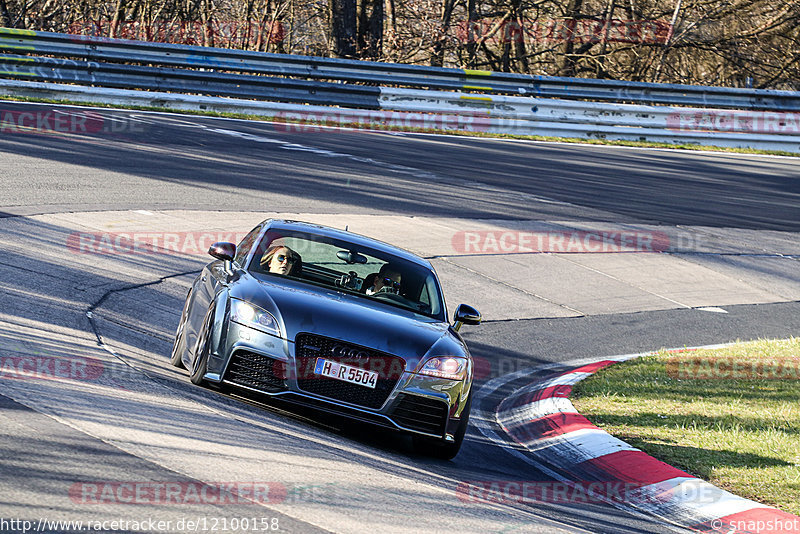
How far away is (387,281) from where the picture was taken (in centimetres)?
804

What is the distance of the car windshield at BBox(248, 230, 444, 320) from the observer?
7.86m

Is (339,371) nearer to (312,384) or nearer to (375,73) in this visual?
(312,384)

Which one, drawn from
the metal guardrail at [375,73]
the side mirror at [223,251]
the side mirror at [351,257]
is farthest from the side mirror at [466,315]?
the metal guardrail at [375,73]

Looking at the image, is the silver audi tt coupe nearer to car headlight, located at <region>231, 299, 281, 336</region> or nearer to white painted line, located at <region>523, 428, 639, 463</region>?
car headlight, located at <region>231, 299, 281, 336</region>

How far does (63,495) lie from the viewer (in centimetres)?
455

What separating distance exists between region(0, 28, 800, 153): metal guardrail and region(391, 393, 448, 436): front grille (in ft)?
52.6

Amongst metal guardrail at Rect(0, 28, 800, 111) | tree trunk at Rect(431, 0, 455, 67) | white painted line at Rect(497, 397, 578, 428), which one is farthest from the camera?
tree trunk at Rect(431, 0, 455, 67)

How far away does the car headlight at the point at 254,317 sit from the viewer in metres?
6.73

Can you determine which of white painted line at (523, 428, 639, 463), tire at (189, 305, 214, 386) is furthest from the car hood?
white painted line at (523, 428, 639, 463)

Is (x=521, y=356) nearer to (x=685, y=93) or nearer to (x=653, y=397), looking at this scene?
(x=653, y=397)

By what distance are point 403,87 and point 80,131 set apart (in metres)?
9.10

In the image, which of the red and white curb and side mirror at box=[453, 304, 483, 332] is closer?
the red and white curb

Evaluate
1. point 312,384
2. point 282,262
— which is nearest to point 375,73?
point 282,262

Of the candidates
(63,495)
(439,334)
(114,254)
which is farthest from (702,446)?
(114,254)
